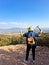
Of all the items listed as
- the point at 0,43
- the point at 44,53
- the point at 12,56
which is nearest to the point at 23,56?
the point at 12,56

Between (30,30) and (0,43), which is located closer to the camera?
(30,30)

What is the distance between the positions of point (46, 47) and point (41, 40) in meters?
1.27

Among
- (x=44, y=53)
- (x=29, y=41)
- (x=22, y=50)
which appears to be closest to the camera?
(x=29, y=41)

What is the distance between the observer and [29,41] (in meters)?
10.3

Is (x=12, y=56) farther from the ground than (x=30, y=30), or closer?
closer

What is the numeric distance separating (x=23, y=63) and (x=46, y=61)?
117cm

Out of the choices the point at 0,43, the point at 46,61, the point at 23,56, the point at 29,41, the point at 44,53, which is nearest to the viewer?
the point at 29,41

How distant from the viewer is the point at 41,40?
15336 mm

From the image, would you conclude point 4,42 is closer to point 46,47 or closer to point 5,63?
point 46,47

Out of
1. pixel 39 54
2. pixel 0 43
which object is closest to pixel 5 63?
pixel 39 54

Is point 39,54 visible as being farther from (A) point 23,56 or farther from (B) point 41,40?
(B) point 41,40

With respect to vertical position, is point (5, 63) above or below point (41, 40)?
below

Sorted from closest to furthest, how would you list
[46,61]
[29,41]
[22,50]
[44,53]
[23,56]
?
1. [29,41]
2. [46,61]
3. [23,56]
4. [44,53]
5. [22,50]

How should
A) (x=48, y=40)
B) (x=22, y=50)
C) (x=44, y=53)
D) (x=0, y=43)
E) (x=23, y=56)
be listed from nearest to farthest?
(x=23, y=56)
(x=44, y=53)
(x=22, y=50)
(x=48, y=40)
(x=0, y=43)
